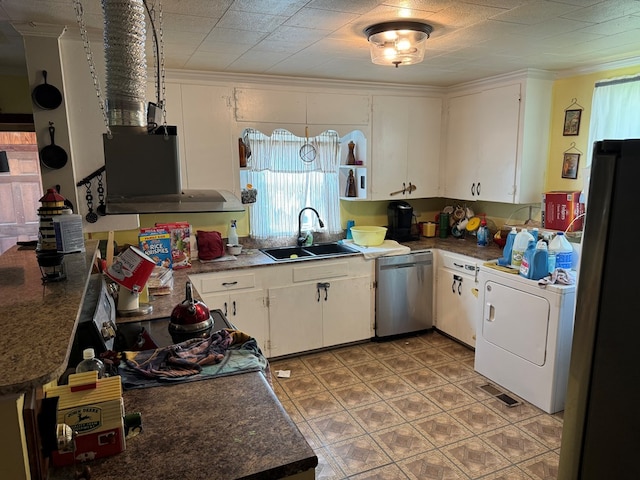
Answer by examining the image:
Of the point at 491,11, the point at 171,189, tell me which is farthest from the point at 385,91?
the point at 171,189

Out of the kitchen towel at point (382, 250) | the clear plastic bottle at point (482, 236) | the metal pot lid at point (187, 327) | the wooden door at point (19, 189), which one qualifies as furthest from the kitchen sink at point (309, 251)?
the wooden door at point (19, 189)

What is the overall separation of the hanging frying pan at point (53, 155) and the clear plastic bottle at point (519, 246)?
3.03 m

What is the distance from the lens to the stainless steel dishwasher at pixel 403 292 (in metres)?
3.83

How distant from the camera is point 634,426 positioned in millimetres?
1050

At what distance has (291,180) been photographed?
A: 401cm

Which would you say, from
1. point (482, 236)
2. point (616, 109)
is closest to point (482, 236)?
point (482, 236)

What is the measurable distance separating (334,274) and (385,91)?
1.77 m

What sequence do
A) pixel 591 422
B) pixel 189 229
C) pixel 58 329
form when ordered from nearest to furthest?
pixel 58 329 → pixel 591 422 → pixel 189 229

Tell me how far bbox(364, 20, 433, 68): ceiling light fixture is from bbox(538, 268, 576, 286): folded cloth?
5.26 ft

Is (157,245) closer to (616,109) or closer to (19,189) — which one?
(19,189)

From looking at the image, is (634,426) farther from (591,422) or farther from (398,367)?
(398,367)

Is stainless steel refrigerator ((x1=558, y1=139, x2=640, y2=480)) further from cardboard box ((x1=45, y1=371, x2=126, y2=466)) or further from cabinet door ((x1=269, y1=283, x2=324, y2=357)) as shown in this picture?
cabinet door ((x1=269, y1=283, x2=324, y2=357))

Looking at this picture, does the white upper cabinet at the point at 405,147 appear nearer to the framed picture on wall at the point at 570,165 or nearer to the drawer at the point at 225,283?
the framed picture on wall at the point at 570,165

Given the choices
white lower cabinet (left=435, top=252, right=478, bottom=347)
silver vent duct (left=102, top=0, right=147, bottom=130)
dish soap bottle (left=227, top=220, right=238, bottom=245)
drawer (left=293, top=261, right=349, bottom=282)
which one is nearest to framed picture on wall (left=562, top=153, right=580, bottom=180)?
white lower cabinet (left=435, top=252, right=478, bottom=347)
